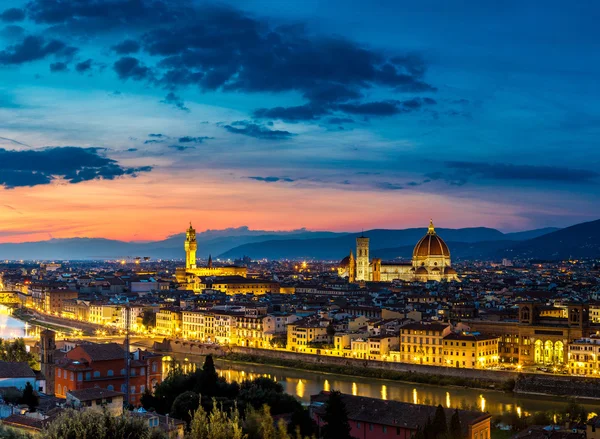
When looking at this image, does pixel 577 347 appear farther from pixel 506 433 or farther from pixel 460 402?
pixel 506 433

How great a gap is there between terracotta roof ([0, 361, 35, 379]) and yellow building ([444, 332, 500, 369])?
1331cm

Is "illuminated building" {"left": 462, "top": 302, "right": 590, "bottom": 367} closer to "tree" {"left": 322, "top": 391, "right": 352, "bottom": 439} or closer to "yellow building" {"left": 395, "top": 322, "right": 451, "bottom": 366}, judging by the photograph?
"yellow building" {"left": 395, "top": 322, "right": 451, "bottom": 366}

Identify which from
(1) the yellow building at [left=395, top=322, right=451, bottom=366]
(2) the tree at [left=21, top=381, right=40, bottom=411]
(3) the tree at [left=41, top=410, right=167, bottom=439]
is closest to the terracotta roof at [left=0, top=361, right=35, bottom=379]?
(2) the tree at [left=21, top=381, right=40, bottom=411]

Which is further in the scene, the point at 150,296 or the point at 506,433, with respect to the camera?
the point at 150,296

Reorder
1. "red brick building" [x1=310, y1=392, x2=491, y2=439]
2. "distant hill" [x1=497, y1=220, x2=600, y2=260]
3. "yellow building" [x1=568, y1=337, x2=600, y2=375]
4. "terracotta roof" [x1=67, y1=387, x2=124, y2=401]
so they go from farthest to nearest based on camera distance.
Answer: "distant hill" [x1=497, y1=220, x2=600, y2=260] < "yellow building" [x1=568, y1=337, x2=600, y2=375] < "red brick building" [x1=310, y1=392, x2=491, y2=439] < "terracotta roof" [x1=67, y1=387, x2=124, y2=401]

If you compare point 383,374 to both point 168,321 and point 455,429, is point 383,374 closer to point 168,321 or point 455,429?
point 455,429

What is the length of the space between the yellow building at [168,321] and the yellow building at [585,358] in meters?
19.8

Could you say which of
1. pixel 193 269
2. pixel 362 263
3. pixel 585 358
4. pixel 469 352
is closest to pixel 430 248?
pixel 362 263

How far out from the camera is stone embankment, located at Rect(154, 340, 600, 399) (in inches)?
973

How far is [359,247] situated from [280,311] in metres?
35.0

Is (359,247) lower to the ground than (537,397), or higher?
higher

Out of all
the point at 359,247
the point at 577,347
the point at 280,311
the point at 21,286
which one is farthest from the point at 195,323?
the point at 21,286

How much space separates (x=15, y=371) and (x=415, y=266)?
55588 mm

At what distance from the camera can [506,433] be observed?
18828 millimetres
